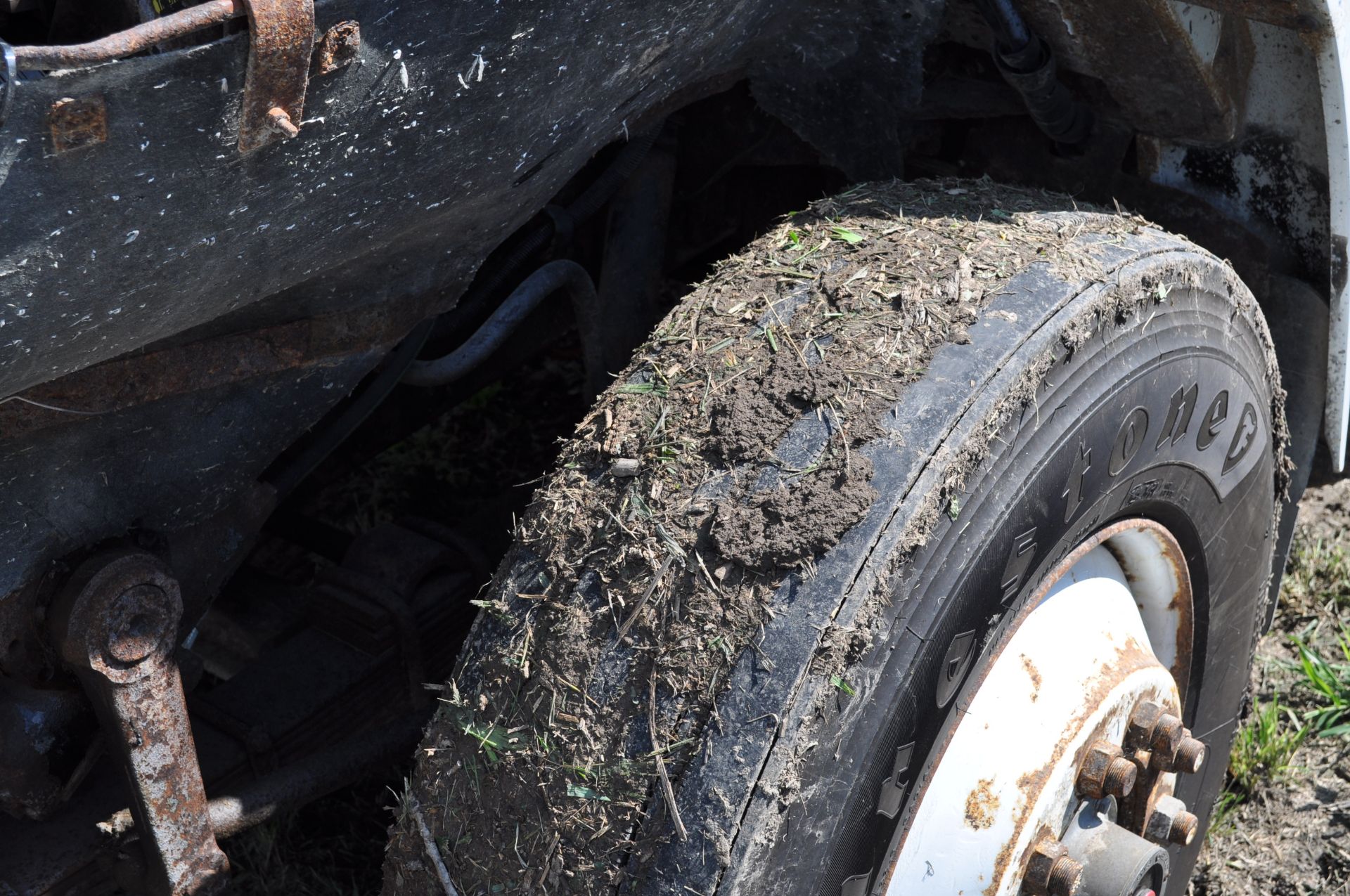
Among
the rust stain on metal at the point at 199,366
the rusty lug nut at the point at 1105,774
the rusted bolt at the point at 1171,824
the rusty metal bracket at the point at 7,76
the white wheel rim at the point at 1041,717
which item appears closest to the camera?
the rusty metal bracket at the point at 7,76

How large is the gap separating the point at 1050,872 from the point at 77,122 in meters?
1.36

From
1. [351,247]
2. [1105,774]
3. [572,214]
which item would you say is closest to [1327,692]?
[1105,774]

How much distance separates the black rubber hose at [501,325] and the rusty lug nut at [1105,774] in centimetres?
107

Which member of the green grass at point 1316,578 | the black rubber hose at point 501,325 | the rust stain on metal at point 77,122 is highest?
the green grass at point 1316,578

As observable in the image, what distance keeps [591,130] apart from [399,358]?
553 millimetres

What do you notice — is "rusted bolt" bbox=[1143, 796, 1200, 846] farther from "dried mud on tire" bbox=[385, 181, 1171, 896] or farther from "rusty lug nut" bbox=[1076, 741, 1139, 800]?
"dried mud on tire" bbox=[385, 181, 1171, 896]

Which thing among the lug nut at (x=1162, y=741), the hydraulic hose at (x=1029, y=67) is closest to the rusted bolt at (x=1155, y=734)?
the lug nut at (x=1162, y=741)

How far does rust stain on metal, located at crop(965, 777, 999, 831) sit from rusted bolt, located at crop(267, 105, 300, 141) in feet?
3.50

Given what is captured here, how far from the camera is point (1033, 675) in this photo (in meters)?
1.61

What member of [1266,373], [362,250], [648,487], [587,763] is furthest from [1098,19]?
[587,763]

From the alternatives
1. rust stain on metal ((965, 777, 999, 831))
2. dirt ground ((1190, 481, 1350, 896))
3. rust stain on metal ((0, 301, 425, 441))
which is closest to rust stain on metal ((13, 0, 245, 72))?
rust stain on metal ((0, 301, 425, 441))

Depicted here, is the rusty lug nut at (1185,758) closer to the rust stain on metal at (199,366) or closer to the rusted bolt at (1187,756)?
the rusted bolt at (1187,756)

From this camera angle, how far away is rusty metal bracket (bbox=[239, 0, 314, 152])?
3.14 ft

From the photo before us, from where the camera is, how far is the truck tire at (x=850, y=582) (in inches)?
48.9
